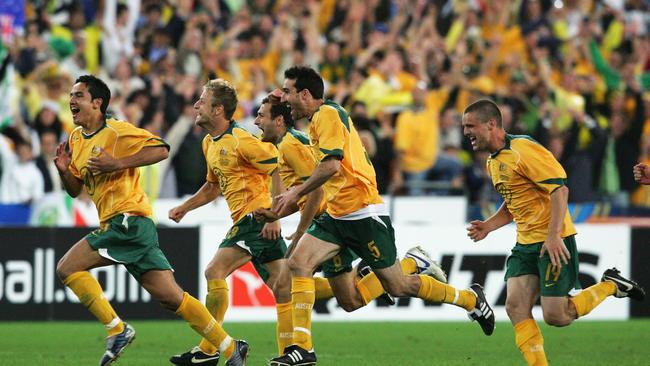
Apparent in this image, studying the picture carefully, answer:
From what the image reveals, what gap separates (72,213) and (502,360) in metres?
7.35

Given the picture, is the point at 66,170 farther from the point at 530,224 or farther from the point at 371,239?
the point at 530,224

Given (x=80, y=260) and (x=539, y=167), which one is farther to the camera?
(x=80, y=260)

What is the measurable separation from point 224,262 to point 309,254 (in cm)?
116

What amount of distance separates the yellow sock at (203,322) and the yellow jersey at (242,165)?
3.86ft

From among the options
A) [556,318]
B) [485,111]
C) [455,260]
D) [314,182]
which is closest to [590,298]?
[556,318]

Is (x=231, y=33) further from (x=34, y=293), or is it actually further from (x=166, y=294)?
(x=166, y=294)

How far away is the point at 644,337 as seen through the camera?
13.9 meters

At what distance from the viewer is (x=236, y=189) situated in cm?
1100

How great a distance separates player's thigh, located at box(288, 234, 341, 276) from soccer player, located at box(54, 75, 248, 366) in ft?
2.64

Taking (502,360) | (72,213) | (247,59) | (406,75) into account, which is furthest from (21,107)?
(502,360)

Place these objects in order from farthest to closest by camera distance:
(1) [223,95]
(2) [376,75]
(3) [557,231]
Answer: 1. (2) [376,75]
2. (1) [223,95]
3. (3) [557,231]

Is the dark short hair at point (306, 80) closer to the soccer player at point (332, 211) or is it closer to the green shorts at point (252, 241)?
the soccer player at point (332, 211)

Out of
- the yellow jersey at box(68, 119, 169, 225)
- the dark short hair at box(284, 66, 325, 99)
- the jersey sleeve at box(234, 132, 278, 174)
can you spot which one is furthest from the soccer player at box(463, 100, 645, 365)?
the yellow jersey at box(68, 119, 169, 225)

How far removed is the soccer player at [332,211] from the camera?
31.6ft
